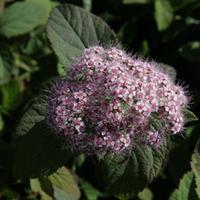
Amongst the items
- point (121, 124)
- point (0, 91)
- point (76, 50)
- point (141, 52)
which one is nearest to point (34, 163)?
point (121, 124)

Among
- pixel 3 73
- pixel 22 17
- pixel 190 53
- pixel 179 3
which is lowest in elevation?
pixel 3 73

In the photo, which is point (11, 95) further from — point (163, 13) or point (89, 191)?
point (163, 13)

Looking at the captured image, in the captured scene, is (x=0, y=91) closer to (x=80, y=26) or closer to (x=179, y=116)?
(x=80, y=26)

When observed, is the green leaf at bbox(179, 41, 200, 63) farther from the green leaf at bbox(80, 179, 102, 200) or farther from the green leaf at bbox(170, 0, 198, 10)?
the green leaf at bbox(80, 179, 102, 200)

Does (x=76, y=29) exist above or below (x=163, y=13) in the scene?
above

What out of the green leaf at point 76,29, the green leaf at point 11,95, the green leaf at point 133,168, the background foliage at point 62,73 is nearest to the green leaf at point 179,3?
the background foliage at point 62,73

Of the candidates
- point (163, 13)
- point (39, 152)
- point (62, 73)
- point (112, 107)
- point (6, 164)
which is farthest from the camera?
point (163, 13)

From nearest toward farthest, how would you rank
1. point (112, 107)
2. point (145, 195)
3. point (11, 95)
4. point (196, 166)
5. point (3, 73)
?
point (112, 107), point (196, 166), point (145, 195), point (3, 73), point (11, 95)

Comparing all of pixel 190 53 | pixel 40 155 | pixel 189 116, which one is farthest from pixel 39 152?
pixel 190 53
